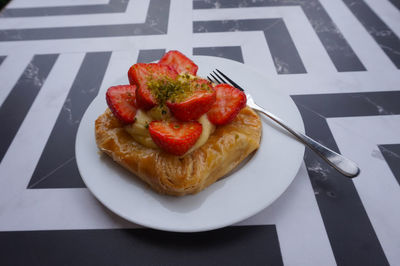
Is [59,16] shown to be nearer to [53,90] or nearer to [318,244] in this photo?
[53,90]

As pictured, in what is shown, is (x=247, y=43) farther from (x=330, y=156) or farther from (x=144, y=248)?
(x=144, y=248)

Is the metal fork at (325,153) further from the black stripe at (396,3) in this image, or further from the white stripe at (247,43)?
the black stripe at (396,3)

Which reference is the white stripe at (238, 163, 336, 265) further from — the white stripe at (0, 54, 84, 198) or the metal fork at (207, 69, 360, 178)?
the white stripe at (0, 54, 84, 198)

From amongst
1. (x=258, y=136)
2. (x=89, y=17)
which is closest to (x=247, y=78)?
(x=258, y=136)

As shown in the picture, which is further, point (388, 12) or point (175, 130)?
point (388, 12)

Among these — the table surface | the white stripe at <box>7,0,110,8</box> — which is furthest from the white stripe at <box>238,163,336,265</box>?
the white stripe at <box>7,0,110,8</box>

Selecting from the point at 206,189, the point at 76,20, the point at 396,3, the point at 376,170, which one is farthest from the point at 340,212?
the point at 76,20
